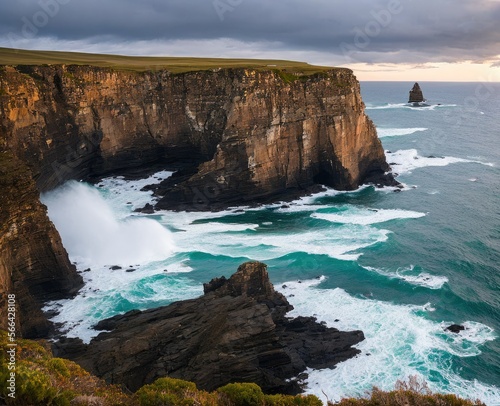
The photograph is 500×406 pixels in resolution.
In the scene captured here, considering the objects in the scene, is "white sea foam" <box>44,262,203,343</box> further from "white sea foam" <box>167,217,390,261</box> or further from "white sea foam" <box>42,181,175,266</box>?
"white sea foam" <box>167,217,390,261</box>

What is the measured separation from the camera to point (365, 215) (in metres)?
60.1

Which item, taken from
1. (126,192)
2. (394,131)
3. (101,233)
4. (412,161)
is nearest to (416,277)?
(101,233)

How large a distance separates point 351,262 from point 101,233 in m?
26.4

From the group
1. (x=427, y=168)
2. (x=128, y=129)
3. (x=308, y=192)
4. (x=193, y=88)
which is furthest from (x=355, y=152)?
(x=128, y=129)

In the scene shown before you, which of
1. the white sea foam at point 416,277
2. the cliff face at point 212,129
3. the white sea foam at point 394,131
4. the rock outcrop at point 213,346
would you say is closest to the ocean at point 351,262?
the white sea foam at point 416,277

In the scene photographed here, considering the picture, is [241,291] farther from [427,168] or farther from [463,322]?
[427,168]

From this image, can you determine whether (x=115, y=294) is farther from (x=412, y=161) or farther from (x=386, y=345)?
(x=412, y=161)

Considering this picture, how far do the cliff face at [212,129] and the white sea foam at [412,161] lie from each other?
10076 mm

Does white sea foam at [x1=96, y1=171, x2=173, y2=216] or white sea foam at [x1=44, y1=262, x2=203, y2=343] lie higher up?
white sea foam at [x1=96, y1=171, x2=173, y2=216]

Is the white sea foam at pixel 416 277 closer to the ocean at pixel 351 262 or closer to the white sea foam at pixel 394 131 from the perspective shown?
the ocean at pixel 351 262

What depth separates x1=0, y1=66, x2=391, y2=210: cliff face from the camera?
203ft

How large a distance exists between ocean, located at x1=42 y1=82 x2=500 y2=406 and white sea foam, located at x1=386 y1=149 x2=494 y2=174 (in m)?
5.62

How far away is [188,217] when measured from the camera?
60.3m

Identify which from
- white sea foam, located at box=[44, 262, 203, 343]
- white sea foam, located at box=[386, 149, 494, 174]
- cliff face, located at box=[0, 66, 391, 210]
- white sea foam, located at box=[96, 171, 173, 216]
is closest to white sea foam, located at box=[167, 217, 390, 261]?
white sea foam, located at box=[44, 262, 203, 343]
